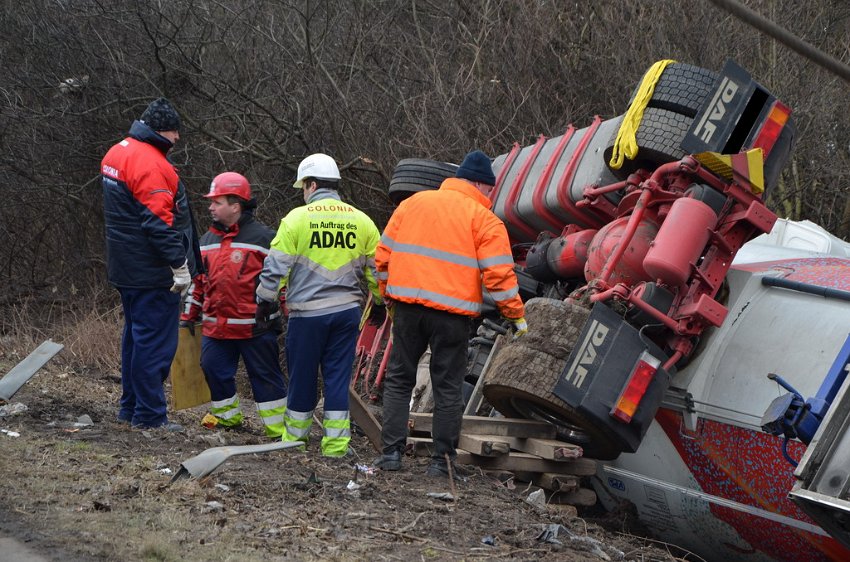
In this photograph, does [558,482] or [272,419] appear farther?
[272,419]

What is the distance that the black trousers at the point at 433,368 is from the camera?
5.79 metres

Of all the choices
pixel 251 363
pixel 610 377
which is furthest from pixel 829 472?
pixel 251 363

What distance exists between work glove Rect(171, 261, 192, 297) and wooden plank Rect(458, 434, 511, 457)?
1.95 metres

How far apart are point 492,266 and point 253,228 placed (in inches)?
86.1

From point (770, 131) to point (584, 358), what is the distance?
1675 millimetres

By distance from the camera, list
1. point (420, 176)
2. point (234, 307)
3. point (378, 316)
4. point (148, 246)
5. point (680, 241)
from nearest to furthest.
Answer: point (680, 241), point (148, 246), point (234, 307), point (420, 176), point (378, 316)

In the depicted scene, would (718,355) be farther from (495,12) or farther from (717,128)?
(495,12)

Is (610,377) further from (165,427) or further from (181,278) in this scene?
(165,427)

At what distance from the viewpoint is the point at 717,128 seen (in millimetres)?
5852

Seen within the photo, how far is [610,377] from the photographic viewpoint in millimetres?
5547

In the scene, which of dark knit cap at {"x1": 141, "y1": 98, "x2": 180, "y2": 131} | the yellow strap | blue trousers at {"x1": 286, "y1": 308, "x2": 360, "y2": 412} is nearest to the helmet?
dark knit cap at {"x1": 141, "y1": 98, "x2": 180, "y2": 131}

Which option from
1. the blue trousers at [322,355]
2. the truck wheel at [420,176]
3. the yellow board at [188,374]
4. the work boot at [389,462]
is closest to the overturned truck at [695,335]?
the work boot at [389,462]

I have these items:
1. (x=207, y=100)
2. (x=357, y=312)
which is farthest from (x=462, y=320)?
(x=207, y=100)

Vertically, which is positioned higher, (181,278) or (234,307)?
(181,278)
